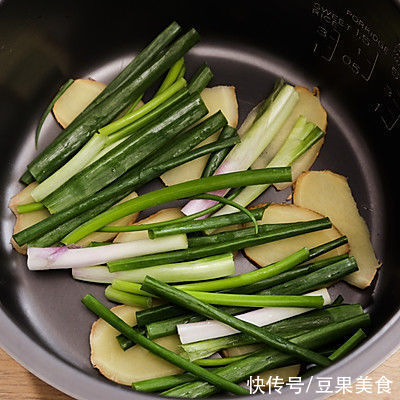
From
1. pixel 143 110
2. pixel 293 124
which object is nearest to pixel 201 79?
pixel 143 110

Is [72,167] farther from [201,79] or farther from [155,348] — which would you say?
[155,348]

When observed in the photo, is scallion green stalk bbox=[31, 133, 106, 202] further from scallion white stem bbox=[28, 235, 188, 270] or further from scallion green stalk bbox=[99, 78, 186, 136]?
scallion white stem bbox=[28, 235, 188, 270]

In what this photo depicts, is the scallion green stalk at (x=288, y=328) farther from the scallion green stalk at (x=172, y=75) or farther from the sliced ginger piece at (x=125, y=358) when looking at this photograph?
the scallion green stalk at (x=172, y=75)

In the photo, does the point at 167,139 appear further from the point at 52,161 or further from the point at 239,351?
the point at 239,351

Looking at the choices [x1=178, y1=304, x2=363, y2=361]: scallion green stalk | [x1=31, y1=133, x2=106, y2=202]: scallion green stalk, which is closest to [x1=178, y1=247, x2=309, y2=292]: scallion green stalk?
[x1=178, y1=304, x2=363, y2=361]: scallion green stalk

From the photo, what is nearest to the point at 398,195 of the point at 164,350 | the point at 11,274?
the point at 164,350

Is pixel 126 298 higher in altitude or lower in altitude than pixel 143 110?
lower

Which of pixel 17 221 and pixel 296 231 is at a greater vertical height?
pixel 17 221
